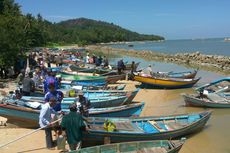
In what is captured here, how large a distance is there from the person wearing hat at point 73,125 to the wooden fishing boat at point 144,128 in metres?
1.30

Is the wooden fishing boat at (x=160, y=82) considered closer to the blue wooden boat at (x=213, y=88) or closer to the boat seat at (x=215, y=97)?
the blue wooden boat at (x=213, y=88)

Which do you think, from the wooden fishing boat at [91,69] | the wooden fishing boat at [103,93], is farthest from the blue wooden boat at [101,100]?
the wooden fishing boat at [91,69]

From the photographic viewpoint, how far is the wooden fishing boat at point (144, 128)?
11500 millimetres

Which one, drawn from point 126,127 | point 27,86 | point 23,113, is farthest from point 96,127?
point 27,86

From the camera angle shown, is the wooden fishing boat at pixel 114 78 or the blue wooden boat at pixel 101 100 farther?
the wooden fishing boat at pixel 114 78

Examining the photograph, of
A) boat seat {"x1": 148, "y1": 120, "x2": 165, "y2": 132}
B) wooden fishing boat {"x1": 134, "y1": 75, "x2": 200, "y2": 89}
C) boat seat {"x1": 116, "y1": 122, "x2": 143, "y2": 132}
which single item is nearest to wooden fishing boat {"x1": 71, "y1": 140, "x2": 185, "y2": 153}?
boat seat {"x1": 116, "y1": 122, "x2": 143, "y2": 132}

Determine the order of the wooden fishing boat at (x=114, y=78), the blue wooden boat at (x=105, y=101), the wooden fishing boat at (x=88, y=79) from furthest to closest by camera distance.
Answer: the wooden fishing boat at (x=114, y=78) → the wooden fishing boat at (x=88, y=79) → the blue wooden boat at (x=105, y=101)

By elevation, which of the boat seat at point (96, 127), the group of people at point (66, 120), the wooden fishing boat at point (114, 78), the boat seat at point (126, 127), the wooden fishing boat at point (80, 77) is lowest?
the wooden fishing boat at point (114, 78)

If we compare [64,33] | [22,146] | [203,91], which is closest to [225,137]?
[203,91]

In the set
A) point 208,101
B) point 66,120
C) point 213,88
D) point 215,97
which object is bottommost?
point 208,101

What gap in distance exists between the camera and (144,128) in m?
13.0

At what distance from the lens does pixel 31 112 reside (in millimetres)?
13328

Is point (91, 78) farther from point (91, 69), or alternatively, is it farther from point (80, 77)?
point (91, 69)

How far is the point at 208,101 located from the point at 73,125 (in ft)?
37.9
